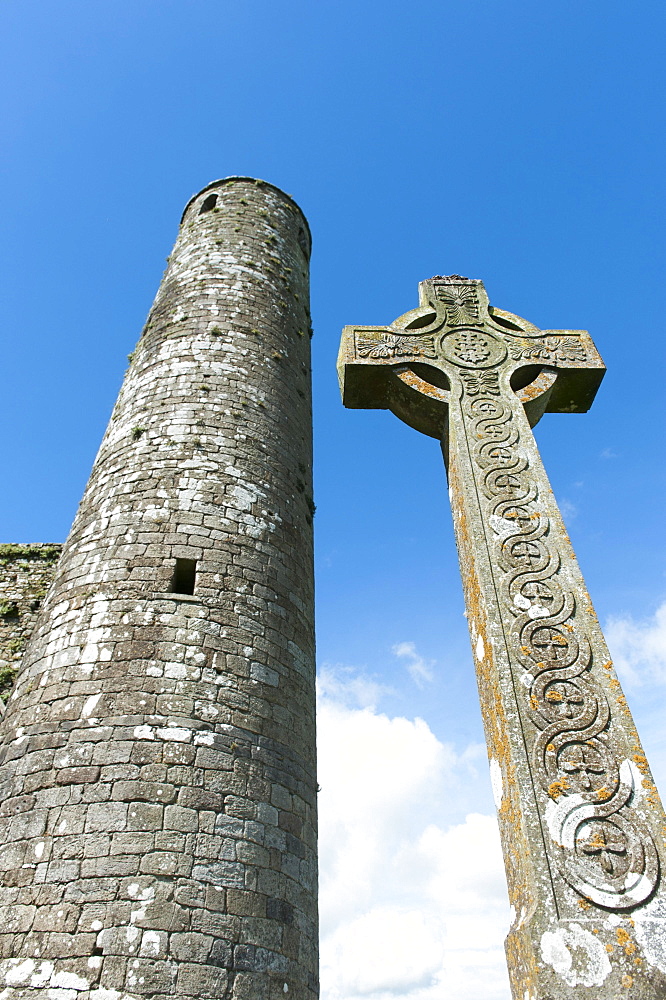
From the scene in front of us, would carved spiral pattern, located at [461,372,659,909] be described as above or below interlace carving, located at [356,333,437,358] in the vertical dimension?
below

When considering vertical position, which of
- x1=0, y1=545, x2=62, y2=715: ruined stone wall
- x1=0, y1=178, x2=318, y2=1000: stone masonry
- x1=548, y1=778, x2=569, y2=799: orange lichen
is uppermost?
x1=0, y1=545, x2=62, y2=715: ruined stone wall

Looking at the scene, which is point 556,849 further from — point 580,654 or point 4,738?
point 4,738

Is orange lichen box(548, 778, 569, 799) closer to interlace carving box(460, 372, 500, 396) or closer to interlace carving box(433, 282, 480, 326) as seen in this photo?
interlace carving box(460, 372, 500, 396)

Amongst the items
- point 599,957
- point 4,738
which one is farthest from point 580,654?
point 4,738

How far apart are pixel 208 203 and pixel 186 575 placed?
26.7 ft

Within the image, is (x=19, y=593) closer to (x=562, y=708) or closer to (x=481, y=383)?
(x=481, y=383)

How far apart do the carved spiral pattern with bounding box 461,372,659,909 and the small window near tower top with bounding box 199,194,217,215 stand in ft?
32.1

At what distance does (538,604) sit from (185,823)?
3.31 m

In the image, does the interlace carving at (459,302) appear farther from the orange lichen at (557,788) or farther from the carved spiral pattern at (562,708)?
the orange lichen at (557,788)

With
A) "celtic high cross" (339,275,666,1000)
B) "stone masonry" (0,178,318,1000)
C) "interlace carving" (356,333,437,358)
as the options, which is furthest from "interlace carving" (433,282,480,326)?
"stone masonry" (0,178,318,1000)

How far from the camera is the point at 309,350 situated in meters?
10.4


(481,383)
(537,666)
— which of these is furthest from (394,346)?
(537,666)

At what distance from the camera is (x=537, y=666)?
105 inches

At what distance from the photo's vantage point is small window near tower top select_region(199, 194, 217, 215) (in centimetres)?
1148
